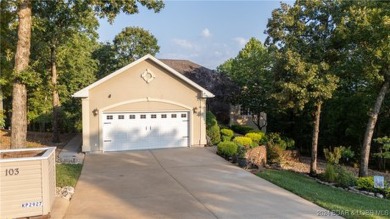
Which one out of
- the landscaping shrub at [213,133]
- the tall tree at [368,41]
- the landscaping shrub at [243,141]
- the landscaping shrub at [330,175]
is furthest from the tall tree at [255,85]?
the landscaping shrub at [330,175]

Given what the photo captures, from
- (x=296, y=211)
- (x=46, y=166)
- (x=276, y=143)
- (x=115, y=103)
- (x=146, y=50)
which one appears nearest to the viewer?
(x=46, y=166)

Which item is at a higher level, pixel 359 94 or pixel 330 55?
pixel 330 55

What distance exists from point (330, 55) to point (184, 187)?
9404 mm

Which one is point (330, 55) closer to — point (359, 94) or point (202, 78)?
point (359, 94)

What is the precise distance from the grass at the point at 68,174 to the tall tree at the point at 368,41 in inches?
462

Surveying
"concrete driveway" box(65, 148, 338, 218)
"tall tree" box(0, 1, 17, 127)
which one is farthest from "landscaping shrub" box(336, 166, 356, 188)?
"tall tree" box(0, 1, 17, 127)

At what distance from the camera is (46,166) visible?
703 cm

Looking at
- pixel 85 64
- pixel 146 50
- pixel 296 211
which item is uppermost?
pixel 146 50

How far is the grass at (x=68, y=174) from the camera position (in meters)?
10.3

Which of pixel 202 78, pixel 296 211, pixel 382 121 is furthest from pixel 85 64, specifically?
pixel 296 211

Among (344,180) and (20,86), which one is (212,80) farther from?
(20,86)

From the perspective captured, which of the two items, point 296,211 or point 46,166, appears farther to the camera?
point 296,211

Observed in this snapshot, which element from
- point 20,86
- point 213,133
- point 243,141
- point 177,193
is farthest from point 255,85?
point 20,86

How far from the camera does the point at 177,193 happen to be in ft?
30.6
